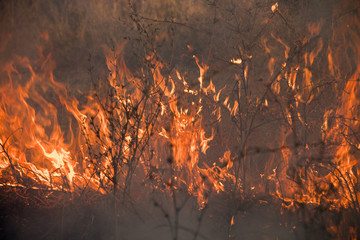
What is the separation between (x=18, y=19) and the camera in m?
4.60

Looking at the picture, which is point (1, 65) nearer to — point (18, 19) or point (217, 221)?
point (18, 19)

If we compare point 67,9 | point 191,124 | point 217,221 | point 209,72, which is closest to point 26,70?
point 67,9

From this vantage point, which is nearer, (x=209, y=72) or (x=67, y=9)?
(x=209, y=72)

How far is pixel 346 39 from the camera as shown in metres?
3.96

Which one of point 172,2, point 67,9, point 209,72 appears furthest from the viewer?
point 67,9

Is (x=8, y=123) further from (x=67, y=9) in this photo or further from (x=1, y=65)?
(x=67, y=9)

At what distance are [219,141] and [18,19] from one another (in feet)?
9.92

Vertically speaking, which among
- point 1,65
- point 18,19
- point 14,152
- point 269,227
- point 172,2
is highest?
point 172,2

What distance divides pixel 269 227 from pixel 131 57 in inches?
133

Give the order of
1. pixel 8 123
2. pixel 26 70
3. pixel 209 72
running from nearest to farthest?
pixel 8 123, pixel 209 72, pixel 26 70

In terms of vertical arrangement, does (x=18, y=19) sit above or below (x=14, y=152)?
above

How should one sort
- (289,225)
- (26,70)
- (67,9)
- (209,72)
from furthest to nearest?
(26,70) < (67,9) < (209,72) < (289,225)

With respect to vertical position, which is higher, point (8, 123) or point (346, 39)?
point (346, 39)

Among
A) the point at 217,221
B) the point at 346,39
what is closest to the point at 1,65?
the point at 217,221
